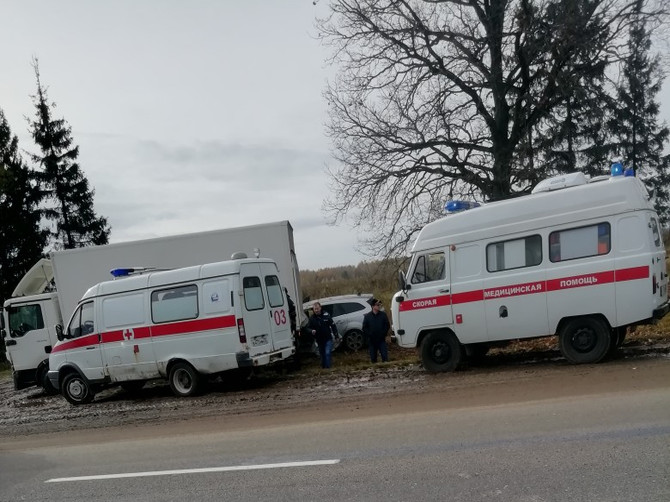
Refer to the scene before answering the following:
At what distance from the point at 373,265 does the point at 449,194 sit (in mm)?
3616

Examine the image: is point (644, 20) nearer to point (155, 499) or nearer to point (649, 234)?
point (649, 234)

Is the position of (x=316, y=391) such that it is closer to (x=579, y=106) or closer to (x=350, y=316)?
(x=350, y=316)

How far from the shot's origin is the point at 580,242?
1059 centimetres

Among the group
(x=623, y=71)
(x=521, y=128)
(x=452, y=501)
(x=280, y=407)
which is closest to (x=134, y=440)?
(x=280, y=407)

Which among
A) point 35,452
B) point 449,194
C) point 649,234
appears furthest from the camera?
point 449,194

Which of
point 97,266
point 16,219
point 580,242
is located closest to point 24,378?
point 97,266

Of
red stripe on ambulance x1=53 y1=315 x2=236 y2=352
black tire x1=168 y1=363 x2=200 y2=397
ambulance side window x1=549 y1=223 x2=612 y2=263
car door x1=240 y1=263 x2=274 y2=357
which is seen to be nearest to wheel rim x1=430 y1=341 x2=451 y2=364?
ambulance side window x1=549 y1=223 x2=612 y2=263

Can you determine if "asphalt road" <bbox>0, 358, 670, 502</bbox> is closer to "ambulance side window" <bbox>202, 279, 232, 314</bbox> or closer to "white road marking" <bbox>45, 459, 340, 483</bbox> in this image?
"white road marking" <bbox>45, 459, 340, 483</bbox>

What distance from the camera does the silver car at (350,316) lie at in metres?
17.6

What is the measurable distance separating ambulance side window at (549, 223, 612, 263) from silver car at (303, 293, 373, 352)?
304 inches

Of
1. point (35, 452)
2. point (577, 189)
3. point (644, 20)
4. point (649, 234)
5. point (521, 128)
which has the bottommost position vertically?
point (35, 452)

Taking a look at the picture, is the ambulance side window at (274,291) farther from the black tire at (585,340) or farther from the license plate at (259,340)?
the black tire at (585,340)

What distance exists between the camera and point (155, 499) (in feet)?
20.5

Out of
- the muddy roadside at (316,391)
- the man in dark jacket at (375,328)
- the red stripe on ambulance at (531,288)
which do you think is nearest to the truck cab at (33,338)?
the muddy roadside at (316,391)
